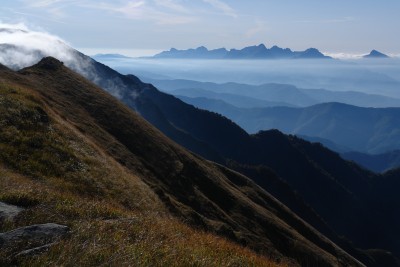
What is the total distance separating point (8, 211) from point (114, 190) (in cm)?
2414

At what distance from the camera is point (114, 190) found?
115 feet

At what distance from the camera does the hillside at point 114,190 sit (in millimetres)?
9906

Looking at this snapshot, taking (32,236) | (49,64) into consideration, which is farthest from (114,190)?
(49,64)

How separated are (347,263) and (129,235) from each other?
95785mm

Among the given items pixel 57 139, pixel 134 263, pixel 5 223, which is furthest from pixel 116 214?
pixel 57 139

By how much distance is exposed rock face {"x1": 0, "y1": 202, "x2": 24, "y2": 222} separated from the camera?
1051 centimetres

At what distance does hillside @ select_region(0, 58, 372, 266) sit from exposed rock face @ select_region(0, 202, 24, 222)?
0.99 ft

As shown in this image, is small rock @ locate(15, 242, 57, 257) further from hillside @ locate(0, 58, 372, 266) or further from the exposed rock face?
the exposed rock face

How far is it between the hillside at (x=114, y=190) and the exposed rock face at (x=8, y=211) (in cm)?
30

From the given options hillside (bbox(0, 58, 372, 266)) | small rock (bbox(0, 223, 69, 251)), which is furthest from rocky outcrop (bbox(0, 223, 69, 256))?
hillside (bbox(0, 58, 372, 266))

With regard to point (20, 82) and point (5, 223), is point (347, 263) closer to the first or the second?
point (20, 82)

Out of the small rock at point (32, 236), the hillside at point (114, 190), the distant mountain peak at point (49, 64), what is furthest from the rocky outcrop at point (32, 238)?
the distant mountain peak at point (49, 64)

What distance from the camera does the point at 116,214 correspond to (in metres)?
13.1

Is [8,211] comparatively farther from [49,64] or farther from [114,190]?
[49,64]
